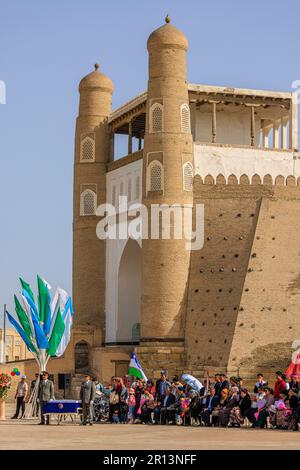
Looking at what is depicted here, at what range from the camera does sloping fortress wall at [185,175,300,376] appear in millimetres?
30734

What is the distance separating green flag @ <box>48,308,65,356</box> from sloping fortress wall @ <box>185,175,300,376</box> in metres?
5.01

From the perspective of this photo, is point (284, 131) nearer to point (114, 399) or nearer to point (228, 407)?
point (114, 399)

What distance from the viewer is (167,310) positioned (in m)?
32.5

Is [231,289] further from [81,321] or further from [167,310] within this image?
[81,321]

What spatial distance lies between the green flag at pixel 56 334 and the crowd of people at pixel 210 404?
395cm

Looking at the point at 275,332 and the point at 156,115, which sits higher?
the point at 156,115

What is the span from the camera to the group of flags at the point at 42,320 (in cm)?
2806

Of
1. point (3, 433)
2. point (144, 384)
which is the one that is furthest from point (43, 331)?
point (3, 433)

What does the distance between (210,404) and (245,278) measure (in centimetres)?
1009

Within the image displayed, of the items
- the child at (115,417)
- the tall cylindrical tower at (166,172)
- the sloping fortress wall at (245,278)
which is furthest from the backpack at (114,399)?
the tall cylindrical tower at (166,172)

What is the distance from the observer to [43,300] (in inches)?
1120

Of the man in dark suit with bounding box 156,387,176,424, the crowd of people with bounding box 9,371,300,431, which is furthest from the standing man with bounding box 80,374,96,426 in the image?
the man in dark suit with bounding box 156,387,176,424

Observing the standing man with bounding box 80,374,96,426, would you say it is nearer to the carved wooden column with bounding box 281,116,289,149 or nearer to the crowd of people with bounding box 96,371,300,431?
the crowd of people with bounding box 96,371,300,431

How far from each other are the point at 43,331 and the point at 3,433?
30.3 ft
